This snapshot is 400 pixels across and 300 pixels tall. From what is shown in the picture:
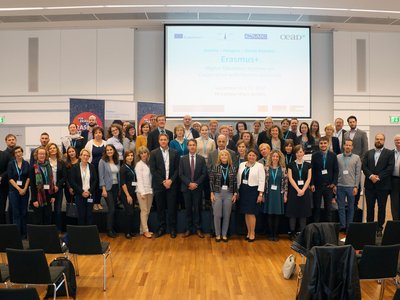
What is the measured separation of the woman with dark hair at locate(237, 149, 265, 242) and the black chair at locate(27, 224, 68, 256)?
3.14 m

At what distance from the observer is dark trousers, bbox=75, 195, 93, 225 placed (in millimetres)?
6613

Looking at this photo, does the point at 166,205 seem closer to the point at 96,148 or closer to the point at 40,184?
the point at 96,148

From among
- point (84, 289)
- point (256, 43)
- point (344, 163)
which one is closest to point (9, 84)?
point (256, 43)

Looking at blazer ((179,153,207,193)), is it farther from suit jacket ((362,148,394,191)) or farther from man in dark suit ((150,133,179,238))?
suit jacket ((362,148,394,191))

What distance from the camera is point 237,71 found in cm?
1055

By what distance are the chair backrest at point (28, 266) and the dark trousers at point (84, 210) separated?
9.61ft

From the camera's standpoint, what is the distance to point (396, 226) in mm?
4660

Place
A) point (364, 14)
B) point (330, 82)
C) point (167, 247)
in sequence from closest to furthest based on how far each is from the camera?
point (167, 247) < point (364, 14) < point (330, 82)

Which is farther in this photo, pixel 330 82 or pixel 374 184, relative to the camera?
pixel 330 82

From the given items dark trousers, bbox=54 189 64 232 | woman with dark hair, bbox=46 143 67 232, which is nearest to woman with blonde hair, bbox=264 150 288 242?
woman with dark hair, bbox=46 143 67 232

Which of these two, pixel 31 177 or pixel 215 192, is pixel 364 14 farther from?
pixel 31 177

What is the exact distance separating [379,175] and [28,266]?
222 inches

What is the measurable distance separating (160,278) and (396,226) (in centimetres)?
286

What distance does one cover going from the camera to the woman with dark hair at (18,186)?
670 cm
